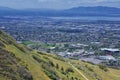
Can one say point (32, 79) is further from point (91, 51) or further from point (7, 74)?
point (91, 51)

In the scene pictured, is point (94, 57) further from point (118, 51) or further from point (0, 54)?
point (0, 54)

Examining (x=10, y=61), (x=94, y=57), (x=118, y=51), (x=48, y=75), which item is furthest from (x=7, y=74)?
(x=118, y=51)

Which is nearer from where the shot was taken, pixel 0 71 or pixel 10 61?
pixel 0 71

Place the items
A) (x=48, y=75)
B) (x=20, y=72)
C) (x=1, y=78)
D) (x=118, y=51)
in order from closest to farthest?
(x=1, y=78) → (x=20, y=72) → (x=48, y=75) → (x=118, y=51)

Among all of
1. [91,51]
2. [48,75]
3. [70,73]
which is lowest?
[91,51]

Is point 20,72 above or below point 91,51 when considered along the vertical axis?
above

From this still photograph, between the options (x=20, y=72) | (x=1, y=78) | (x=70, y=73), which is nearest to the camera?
(x=1, y=78)

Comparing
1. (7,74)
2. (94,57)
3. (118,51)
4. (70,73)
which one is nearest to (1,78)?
(7,74)

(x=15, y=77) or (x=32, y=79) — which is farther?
(x=32, y=79)

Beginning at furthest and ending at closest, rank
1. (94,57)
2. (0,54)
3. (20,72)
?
(94,57), (0,54), (20,72)
